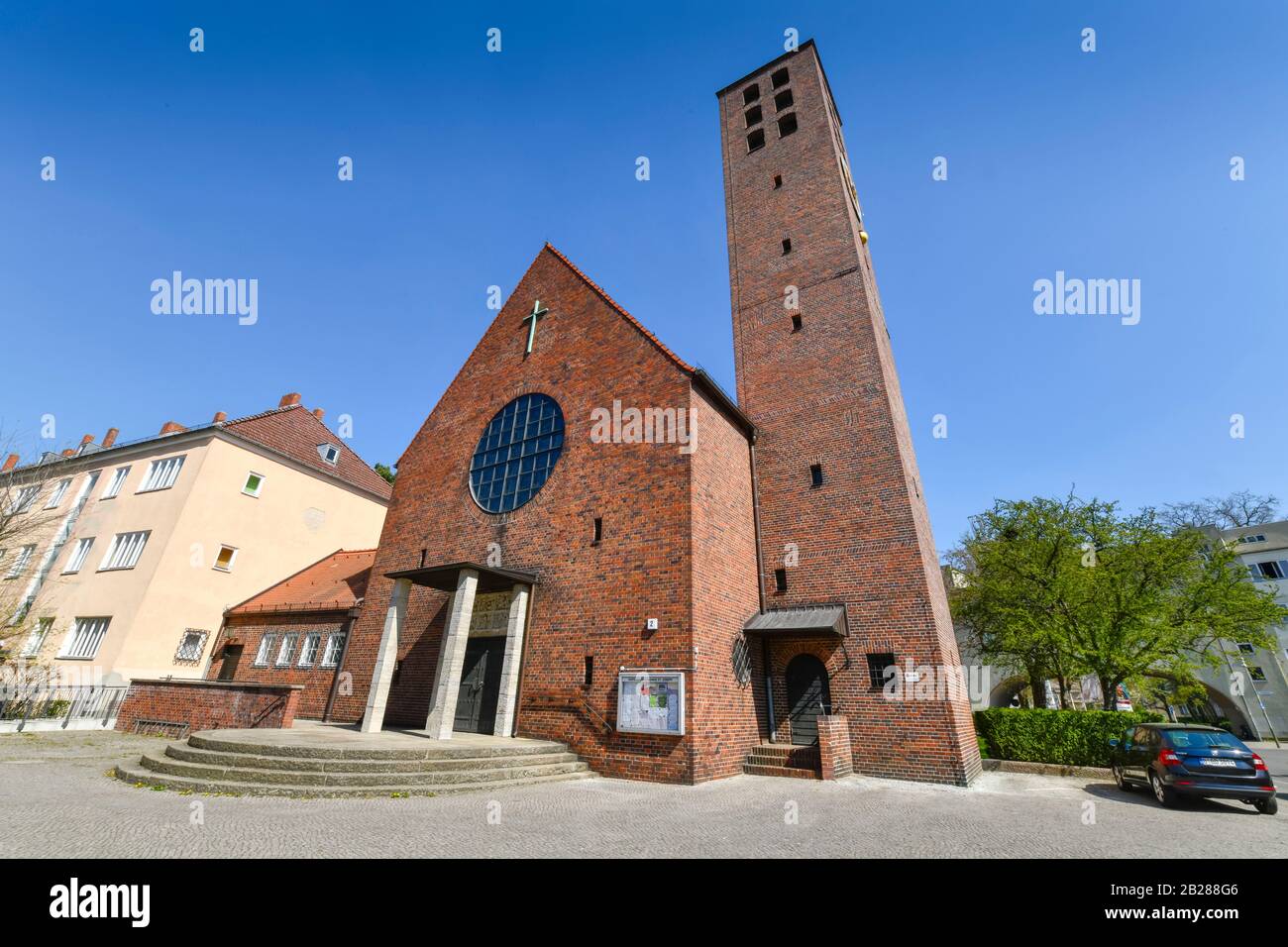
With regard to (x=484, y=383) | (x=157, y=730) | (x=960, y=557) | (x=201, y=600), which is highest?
(x=484, y=383)

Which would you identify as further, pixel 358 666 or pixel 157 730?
pixel 358 666

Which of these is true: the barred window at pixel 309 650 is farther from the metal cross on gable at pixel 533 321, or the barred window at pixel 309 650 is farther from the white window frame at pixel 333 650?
the metal cross on gable at pixel 533 321

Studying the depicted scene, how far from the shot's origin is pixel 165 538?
20844 mm

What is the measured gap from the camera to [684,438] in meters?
13.4

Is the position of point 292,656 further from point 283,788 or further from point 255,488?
point 283,788

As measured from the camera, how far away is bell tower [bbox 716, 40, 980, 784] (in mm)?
12562

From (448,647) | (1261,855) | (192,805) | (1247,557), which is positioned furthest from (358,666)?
Answer: (1247,557)

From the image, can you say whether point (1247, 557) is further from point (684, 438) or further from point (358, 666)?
point (358, 666)

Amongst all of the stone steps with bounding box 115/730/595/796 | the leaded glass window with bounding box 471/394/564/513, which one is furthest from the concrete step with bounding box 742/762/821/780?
the leaded glass window with bounding box 471/394/564/513

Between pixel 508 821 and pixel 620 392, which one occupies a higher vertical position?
pixel 620 392

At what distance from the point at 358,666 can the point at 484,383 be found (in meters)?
9.67

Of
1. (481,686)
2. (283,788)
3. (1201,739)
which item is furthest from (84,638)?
(1201,739)

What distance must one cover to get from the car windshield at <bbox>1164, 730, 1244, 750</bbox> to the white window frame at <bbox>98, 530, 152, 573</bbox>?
30431mm

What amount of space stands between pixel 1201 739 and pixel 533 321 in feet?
61.8
